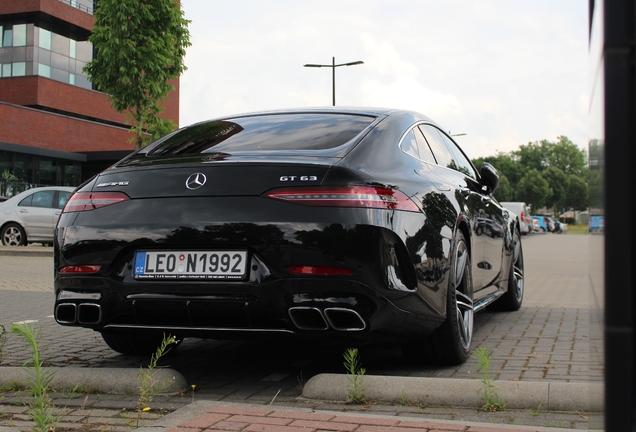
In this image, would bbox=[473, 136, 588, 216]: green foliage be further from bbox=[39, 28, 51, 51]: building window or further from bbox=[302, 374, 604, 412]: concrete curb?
bbox=[302, 374, 604, 412]: concrete curb

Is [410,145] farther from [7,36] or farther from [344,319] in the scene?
[7,36]

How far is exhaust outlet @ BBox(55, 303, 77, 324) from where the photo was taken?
403 cm

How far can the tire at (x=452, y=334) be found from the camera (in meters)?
4.35

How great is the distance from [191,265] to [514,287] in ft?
14.5

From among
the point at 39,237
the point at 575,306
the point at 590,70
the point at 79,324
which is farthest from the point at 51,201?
the point at 590,70

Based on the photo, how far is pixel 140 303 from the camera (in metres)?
3.86

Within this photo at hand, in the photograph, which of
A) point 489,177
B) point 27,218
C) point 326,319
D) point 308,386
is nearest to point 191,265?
point 326,319

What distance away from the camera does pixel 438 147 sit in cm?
537

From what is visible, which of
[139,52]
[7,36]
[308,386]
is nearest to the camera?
[308,386]

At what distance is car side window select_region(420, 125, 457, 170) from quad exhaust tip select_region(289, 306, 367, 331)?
5.97ft

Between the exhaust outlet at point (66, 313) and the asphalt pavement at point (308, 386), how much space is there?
26 cm

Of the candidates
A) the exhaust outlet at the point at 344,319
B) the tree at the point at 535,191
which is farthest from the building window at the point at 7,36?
the tree at the point at 535,191

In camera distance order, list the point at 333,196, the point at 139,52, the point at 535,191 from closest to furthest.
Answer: the point at 333,196
the point at 139,52
the point at 535,191

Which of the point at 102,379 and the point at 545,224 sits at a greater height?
the point at 545,224
